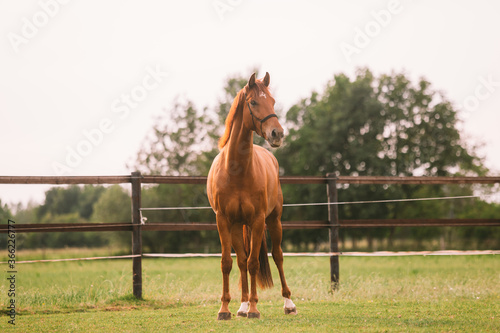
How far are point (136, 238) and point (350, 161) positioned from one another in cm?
2138

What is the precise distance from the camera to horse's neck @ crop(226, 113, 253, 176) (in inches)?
193

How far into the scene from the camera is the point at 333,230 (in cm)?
754

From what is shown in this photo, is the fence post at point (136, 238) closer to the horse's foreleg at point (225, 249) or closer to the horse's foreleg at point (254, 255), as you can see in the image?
the horse's foreleg at point (225, 249)

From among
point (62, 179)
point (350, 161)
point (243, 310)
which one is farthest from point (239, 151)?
point (350, 161)

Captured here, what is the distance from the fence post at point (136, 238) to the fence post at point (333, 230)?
9.33ft

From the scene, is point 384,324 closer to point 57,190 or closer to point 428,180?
point 428,180

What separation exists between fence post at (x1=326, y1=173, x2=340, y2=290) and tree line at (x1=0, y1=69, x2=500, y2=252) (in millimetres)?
17683

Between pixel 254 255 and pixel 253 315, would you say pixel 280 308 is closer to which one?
pixel 253 315

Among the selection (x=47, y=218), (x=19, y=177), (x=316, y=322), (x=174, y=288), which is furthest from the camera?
(x=47, y=218)

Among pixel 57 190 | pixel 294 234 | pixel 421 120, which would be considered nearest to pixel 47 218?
pixel 57 190

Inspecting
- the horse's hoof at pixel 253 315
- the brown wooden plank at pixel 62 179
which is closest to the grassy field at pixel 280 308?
the horse's hoof at pixel 253 315

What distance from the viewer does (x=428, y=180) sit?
25.5ft

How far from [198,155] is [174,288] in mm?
26573

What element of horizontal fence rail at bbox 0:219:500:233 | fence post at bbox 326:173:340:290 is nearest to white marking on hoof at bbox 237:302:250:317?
horizontal fence rail at bbox 0:219:500:233
